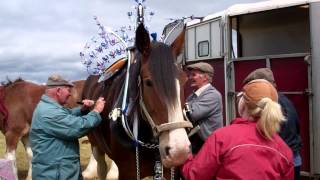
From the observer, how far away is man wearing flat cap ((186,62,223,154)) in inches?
173

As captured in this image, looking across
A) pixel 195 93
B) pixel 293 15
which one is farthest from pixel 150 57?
pixel 293 15

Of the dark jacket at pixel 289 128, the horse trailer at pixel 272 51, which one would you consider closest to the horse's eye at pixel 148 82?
the dark jacket at pixel 289 128

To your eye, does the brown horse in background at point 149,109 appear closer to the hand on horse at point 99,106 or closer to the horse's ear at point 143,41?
the horse's ear at point 143,41

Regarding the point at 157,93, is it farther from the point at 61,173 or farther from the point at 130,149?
the point at 61,173

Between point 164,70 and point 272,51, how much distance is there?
562 cm

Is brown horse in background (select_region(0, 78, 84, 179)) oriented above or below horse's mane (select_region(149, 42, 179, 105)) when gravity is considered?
below

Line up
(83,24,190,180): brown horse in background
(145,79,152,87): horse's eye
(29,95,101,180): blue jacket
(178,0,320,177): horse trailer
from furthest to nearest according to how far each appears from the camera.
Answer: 1. (178,0,320,177): horse trailer
2. (29,95,101,180): blue jacket
3. (145,79,152,87): horse's eye
4. (83,24,190,180): brown horse in background

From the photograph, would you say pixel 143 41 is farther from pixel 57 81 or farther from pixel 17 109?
pixel 17 109

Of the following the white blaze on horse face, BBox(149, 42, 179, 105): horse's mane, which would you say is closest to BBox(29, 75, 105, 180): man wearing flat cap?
BBox(149, 42, 179, 105): horse's mane

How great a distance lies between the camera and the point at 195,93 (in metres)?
4.62

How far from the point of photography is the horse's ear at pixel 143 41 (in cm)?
396

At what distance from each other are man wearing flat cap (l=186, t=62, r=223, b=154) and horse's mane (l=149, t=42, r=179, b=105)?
2.06 feet

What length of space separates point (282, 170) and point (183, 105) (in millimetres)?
1388

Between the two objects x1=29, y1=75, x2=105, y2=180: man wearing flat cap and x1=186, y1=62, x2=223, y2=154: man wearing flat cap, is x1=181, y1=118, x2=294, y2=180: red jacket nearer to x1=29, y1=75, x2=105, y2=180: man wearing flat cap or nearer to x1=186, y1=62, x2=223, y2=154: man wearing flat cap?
x1=186, y1=62, x2=223, y2=154: man wearing flat cap
